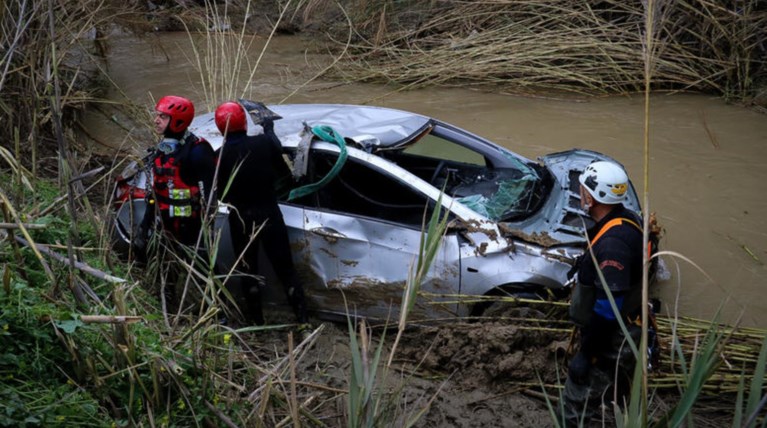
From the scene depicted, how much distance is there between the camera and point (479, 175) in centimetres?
605

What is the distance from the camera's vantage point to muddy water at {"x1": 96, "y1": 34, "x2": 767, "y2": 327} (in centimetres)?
688

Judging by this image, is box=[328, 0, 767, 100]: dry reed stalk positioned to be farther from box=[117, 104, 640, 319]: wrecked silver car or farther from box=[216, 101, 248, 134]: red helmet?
box=[216, 101, 248, 134]: red helmet

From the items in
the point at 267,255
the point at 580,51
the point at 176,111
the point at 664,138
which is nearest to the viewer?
the point at 176,111

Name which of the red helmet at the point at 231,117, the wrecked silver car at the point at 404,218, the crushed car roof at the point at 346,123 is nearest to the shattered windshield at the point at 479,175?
the wrecked silver car at the point at 404,218

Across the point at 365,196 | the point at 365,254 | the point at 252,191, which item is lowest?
the point at 365,254

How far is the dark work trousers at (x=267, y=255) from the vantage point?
205 inches

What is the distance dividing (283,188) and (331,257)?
71 cm

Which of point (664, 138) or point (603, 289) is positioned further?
point (664, 138)

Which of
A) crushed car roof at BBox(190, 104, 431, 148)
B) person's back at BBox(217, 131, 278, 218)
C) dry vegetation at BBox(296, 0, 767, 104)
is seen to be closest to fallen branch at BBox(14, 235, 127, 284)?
person's back at BBox(217, 131, 278, 218)

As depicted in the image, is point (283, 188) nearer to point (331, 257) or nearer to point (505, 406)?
point (331, 257)

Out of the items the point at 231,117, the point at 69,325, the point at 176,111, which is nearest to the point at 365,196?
the point at 231,117

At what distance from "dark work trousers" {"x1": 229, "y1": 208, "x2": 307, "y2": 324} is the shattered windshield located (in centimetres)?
124

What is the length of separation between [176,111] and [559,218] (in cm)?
281

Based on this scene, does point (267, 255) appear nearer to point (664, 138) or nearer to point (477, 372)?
point (477, 372)
